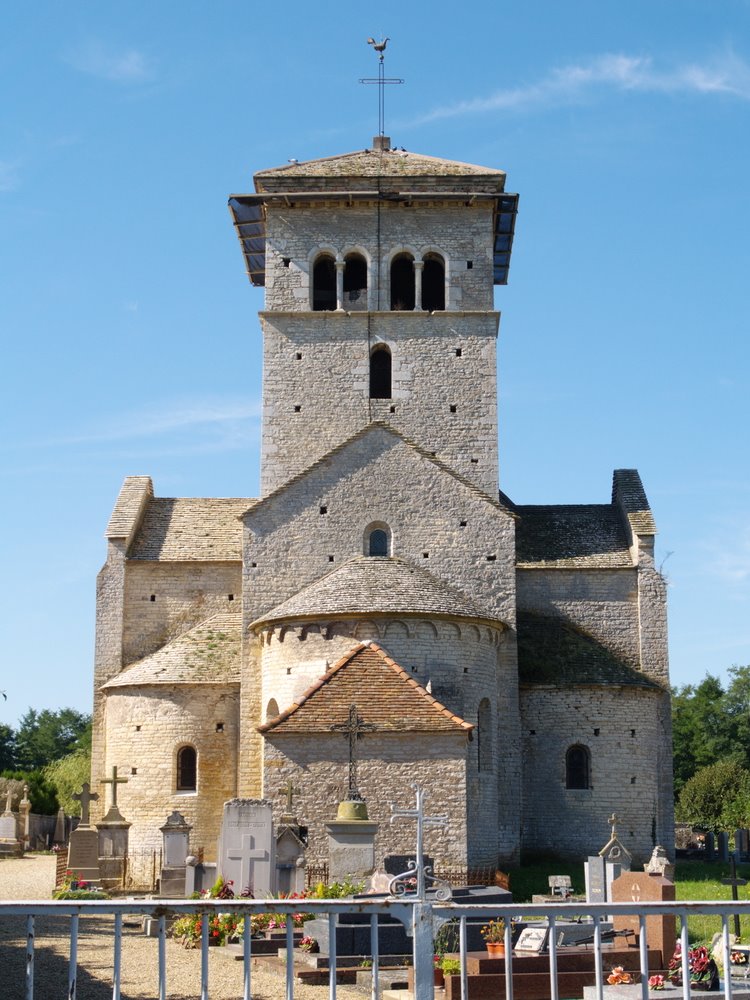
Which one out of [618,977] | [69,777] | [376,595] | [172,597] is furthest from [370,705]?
[69,777]

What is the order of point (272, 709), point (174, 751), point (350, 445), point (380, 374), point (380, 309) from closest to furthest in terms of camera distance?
point (272, 709) → point (174, 751) → point (350, 445) → point (380, 309) → point (380, 374)

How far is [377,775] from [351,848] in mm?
4303

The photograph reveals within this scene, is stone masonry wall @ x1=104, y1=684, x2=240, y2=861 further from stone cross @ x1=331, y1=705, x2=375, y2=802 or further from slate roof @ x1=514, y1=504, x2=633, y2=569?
→ slate roof @ x1=514, y1=504, x2=633, y2=569

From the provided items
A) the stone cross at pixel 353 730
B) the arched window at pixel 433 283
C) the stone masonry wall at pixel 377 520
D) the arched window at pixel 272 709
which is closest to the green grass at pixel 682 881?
the stone cross at pixel 353 730

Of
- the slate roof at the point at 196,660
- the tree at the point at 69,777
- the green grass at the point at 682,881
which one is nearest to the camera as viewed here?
the green grass at the point at 682,881

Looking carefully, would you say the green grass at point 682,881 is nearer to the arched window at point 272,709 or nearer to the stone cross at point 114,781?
the arched window at point 272,709

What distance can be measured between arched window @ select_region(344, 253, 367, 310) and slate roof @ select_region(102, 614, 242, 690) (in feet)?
30.4

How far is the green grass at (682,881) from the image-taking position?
25.0 metres

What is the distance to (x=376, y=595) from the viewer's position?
28.9 m

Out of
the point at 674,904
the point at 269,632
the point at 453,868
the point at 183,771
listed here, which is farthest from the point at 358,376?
the point at 674,904

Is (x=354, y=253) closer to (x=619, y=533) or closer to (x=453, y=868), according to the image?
(x=619, y=533)

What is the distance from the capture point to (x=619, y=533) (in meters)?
36.1

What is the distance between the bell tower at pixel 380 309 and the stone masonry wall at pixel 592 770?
622 centimetres

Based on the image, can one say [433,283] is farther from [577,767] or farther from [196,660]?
[577,767]
